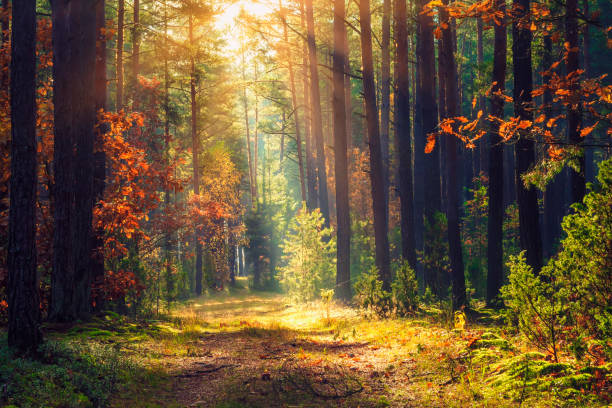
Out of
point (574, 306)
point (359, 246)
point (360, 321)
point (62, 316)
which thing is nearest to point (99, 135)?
point (62, 316)

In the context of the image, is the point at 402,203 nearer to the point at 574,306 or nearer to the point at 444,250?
the point at 444,250

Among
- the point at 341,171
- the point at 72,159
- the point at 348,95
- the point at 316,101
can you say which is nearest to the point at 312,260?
the point at 341,171

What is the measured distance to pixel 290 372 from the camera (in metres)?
6.78

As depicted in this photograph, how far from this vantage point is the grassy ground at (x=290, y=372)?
204 inches

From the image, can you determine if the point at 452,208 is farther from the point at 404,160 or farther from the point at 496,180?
the point at 404,160

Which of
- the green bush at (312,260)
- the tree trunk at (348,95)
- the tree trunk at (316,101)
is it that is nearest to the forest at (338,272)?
the green bush at (312,260)

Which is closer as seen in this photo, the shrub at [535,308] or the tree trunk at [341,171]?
the shrub at [535,308]

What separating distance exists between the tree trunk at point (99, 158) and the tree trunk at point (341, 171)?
767 cm

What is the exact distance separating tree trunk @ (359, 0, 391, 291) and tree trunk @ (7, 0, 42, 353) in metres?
Result: 10.3

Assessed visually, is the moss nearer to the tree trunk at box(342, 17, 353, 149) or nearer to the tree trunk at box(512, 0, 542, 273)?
the tree trunk at box(512, 0, 542, 273)

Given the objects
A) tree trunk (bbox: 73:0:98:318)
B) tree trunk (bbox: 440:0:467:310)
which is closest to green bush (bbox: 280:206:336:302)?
tree trunk (bbox: 440:0:467:310)

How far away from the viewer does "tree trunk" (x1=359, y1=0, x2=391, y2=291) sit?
15.0 m

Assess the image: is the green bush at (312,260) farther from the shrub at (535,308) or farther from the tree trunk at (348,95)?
the shrub at (535,308)

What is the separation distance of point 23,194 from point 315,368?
4759 millimetres
